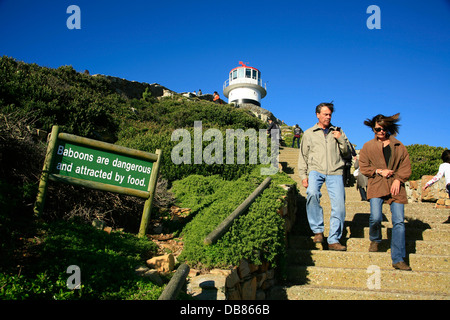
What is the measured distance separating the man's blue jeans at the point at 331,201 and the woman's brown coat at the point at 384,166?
0.39 metres

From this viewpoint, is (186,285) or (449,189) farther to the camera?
(449,189)

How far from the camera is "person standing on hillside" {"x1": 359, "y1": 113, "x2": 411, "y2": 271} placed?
3986 mm

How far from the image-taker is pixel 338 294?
12.3 ft

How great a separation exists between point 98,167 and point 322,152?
3.09 meters

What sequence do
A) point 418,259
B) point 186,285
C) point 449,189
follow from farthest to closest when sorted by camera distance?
point 449,189, point 418,259, point 186,285

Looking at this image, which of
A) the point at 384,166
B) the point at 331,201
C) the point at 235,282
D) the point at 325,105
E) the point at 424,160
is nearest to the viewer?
the point at 235,282

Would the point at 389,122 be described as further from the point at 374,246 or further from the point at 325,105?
the point at 374,246

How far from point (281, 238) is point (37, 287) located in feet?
9.67

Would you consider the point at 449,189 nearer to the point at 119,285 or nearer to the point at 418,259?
the point at 418,259

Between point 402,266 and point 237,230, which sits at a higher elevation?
point 237,230

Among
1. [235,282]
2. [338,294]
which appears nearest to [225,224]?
[235,282]

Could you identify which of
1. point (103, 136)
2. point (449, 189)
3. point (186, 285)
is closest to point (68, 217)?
point (186, 285)

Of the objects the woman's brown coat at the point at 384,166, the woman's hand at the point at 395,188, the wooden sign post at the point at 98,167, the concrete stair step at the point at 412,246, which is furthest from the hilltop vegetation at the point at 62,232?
the woman's hand at the point at 395,188

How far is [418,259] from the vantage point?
429 cm
